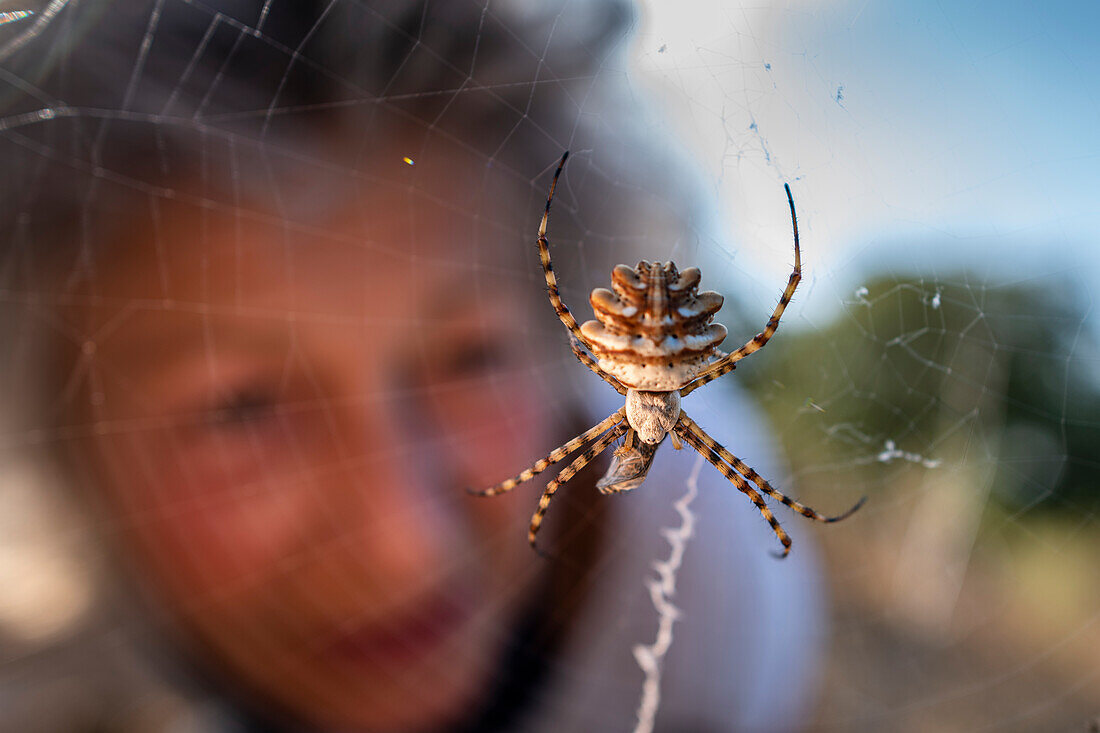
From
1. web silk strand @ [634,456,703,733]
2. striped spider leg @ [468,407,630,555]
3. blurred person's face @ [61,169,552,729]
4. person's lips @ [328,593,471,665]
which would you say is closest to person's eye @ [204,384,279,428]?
blurred person's face @ [61,169,552,729]

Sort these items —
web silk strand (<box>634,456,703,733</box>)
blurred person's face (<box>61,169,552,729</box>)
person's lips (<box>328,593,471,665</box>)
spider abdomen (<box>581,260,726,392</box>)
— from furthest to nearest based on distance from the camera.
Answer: web silk strand (<box>634,456,703,733</box>) < person's lips (<box>328,593,471,665</box>) < blurred person's face (<box>61,169,552,729</box>) < spider abdomen (<box>581,260,726,392</box>)

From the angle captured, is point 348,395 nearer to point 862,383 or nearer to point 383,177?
point 383,177

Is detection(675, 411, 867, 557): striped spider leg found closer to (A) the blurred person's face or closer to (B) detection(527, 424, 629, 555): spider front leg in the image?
(B) detection(527, 424, 629, 555): spider front leg

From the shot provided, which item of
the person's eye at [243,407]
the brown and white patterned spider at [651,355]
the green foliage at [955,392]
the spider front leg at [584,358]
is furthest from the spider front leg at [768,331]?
the green foliage at [955,392]

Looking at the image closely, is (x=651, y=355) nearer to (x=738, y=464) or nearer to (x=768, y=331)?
(x=768, y=331)

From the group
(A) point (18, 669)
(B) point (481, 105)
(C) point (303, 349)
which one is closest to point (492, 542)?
(C) point (303, 349)

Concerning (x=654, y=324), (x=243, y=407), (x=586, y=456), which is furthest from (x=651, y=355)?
(x=243, y=407)

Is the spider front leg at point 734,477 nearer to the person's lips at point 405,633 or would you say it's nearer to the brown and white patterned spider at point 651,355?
the brown and white patterned spider at point 651,355
